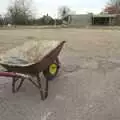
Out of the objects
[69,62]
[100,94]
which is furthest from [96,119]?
[69,62]

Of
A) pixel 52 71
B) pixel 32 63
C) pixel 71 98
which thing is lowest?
pixel 71 98

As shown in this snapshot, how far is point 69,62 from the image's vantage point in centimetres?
879

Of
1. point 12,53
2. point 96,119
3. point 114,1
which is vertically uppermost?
point 114,1

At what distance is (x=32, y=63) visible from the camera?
509cm

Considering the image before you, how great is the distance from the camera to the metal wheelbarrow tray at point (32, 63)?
16.6 feet

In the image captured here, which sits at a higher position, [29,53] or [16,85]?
[29,53]

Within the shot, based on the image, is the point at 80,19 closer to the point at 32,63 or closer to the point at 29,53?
the point at 29,53

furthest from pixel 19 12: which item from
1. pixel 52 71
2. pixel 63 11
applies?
pixel 52 71

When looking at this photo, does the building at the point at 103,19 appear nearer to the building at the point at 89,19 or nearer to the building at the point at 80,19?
the building at the point at 89,19

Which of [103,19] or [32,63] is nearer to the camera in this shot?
[32,63]

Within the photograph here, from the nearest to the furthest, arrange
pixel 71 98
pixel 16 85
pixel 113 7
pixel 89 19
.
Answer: pixel 71 98
pixel 16 85
pixel 89 19
pixel 113 7

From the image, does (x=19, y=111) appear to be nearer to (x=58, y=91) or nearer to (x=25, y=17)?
(x=58, y=91)

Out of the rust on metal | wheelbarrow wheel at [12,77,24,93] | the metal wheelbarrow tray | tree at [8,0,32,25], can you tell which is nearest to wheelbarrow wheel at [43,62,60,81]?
the metal wheelbarrow tray

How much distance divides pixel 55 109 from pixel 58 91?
957mm
